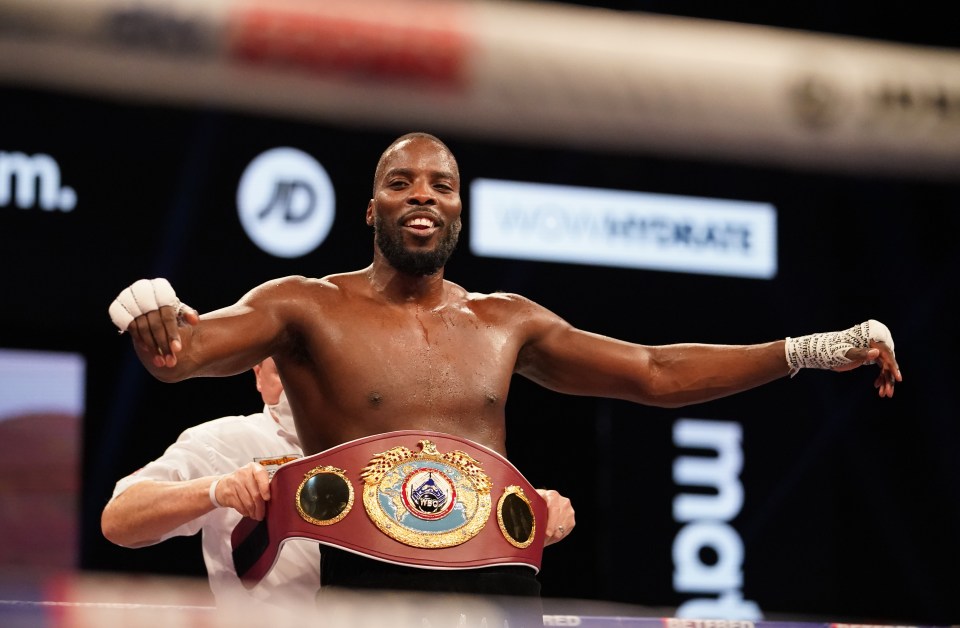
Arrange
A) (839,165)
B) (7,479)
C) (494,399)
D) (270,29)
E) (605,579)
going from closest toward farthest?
(270,29) → (839,165) → (494,399) → (7,479) → (605,579)

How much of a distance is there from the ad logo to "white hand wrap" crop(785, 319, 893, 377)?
2.43 metres

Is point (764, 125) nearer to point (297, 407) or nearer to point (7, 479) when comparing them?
point (297, 407)

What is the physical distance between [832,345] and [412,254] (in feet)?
2.71

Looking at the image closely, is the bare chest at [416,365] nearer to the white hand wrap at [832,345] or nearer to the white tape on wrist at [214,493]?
the white tape on wrist at [214,493]

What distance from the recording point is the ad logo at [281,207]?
15.6ft

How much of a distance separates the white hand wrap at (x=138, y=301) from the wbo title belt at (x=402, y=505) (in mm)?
392

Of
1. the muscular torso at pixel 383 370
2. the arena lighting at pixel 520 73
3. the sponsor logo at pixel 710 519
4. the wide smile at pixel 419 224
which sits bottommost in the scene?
the sponsor logo at pixel 710 519

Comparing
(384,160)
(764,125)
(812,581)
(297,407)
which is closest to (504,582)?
(297,407)

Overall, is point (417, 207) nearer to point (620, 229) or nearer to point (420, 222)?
point (420, 222)

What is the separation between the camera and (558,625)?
2.51 meters

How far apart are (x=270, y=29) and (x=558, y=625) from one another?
1694 mm

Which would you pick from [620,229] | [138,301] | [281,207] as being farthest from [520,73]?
[620,229]

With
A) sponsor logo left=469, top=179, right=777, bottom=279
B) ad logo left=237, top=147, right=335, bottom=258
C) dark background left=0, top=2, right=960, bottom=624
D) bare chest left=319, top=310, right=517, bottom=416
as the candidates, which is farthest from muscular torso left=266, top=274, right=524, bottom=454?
sponsor logo left=469, top=179, right=777, bottom=279

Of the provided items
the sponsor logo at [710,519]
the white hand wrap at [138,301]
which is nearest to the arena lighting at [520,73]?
the white hand wrap at [138,301]
